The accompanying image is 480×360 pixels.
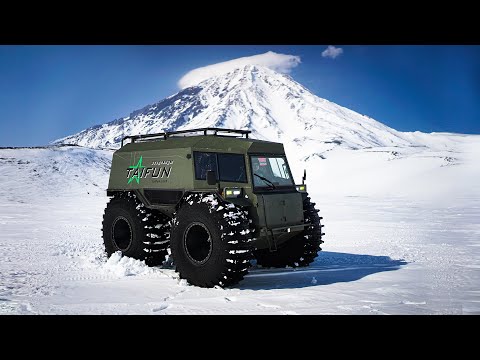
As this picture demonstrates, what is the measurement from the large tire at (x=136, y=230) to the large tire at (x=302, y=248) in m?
2.09

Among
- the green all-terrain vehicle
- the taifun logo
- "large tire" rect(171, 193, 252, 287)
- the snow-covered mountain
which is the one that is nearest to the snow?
"large tire" rect(171, 193, 252, 287)

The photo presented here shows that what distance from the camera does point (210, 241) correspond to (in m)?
8.02

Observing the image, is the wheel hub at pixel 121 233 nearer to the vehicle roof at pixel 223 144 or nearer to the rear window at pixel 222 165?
the vehicle roof at pixel 223 144

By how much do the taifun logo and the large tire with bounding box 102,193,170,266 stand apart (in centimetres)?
42

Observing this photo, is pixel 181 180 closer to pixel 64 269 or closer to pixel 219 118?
pixel 64 269

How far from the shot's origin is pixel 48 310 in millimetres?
6555

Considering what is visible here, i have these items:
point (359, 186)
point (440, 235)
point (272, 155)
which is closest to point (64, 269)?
point (272, 155)

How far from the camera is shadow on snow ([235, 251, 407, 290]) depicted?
8500 mm

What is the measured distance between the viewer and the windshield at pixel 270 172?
8.78m

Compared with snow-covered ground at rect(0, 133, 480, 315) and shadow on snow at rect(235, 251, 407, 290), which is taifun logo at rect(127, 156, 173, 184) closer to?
snow-covered ground at rect(0, 133, 480, 315)

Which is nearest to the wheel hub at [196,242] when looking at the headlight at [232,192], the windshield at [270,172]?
the headlight at [232,192]

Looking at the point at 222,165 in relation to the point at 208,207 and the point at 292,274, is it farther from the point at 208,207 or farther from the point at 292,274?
the point at 292,274

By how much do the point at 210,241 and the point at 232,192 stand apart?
0.92 m

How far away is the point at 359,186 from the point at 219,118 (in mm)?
137659
